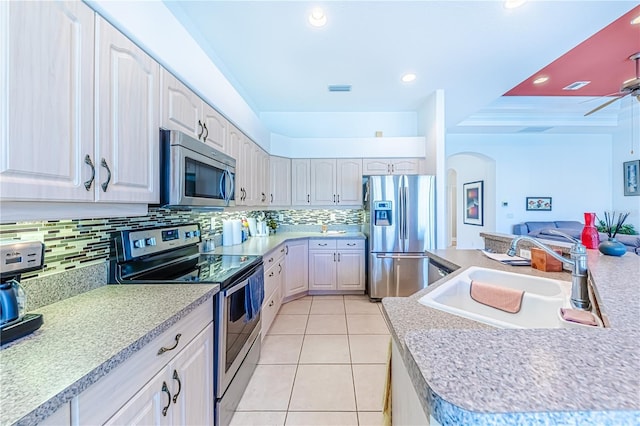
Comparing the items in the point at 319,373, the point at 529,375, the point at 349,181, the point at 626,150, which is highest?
the point at 626,150

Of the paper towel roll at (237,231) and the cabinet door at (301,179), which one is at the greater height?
the cabinet door at (301,179)

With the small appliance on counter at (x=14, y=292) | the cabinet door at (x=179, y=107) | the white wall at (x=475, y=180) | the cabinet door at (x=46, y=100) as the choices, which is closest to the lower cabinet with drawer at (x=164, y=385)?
the small appliance on counter at (x=14, y=292)

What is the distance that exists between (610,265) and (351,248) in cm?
272

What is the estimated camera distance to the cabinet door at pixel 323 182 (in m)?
4.15

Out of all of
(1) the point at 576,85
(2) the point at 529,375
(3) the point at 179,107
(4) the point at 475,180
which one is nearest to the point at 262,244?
(3) the point at 179,107

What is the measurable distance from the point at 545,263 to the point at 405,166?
2623mm

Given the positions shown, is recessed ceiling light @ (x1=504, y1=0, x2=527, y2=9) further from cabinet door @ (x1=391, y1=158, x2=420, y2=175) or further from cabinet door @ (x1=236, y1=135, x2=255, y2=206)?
cabinet door @ (x1=236, y1=135, x2=255, y2=206)

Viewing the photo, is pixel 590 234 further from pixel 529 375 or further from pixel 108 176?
pixel 108 176

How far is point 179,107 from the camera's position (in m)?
1.68

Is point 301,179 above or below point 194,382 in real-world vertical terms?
above

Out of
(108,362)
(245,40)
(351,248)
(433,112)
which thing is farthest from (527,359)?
(433,112)

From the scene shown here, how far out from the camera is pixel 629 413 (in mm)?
339

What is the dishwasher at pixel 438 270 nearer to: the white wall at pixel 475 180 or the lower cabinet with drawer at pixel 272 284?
the lower cabinet with drawer at pixel 272 284

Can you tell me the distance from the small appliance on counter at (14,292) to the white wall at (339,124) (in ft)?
12.7
